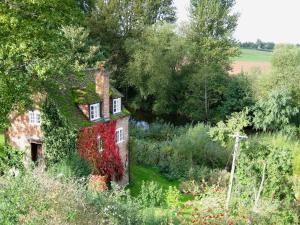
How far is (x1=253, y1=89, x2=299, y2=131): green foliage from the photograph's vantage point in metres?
44.2

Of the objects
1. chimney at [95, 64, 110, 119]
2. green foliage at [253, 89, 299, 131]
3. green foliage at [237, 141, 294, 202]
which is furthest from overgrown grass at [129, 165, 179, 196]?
green foliage at [253, 89, 299, 131]

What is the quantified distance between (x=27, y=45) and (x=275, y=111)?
32.9 m

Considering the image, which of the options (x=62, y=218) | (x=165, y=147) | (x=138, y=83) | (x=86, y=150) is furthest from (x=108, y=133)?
(x=138, y=83)

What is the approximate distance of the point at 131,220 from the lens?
12.9m

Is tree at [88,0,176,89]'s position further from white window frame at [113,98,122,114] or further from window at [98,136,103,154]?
window at [98,136,103,154]

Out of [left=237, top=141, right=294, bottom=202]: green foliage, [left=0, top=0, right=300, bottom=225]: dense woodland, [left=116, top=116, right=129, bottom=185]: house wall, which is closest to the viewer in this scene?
[left=0, top=0, right=300, bottom=225]: dense woodland

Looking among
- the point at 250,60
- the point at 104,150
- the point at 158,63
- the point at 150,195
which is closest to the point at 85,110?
the point at 104,150

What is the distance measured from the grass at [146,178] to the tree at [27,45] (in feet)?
38.4

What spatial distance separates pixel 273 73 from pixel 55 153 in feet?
109

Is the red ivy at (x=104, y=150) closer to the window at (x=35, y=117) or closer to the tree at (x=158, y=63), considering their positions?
the window at (x=35, y=117)

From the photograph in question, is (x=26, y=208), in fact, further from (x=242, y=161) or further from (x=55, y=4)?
(x=242, y=161)

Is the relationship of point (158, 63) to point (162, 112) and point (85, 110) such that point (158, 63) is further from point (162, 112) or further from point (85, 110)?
point (85, 110)

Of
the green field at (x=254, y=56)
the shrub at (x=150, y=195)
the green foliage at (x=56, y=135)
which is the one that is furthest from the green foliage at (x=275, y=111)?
the green field at (x=254, y=56)

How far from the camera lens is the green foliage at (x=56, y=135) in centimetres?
2220
